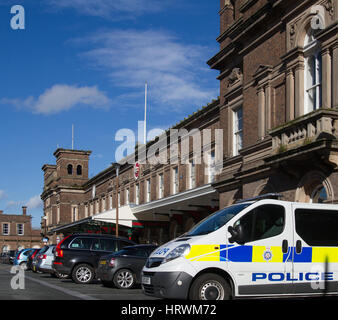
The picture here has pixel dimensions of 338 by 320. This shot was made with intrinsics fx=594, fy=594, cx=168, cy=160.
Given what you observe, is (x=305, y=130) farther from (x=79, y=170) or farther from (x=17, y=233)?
(x=17, y=233)

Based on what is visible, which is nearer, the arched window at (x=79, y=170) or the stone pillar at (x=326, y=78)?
the stone pillar at (x=326, y=78)

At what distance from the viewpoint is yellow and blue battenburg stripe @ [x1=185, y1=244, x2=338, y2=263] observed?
1134cm

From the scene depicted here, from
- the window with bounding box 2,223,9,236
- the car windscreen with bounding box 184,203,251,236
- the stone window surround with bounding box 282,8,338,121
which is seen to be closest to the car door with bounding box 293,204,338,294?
the car windscreen with bounding box 184,203,251,236

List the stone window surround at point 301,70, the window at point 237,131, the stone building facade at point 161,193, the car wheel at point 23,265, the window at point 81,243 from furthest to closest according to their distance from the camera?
1. the car wheel at point 23,265
2. the stone building facade at point 161,193
3. the window at point 237,131
4. the window at point 81,243
5. the stone window surround at point 301,70

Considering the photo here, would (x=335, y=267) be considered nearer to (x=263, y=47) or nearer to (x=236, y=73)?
(x=263, y=47)

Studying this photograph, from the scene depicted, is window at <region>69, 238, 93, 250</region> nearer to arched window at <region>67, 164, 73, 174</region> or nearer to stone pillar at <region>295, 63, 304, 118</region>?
stone pillar at <region>295, 63, 304, 118</region>

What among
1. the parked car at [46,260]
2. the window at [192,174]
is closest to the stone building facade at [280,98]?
the parked car at [46,260]

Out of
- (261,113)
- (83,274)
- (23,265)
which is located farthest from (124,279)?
(23,265)

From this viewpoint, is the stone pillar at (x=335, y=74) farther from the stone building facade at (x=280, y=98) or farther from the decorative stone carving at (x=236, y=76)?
the decorative stone carving at (x=236, y=76)

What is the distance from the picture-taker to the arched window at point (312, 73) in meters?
19.0

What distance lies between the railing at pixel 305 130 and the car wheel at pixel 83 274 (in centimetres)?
788

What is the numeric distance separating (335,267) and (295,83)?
354 inches

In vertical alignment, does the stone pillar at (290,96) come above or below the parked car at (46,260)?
above
